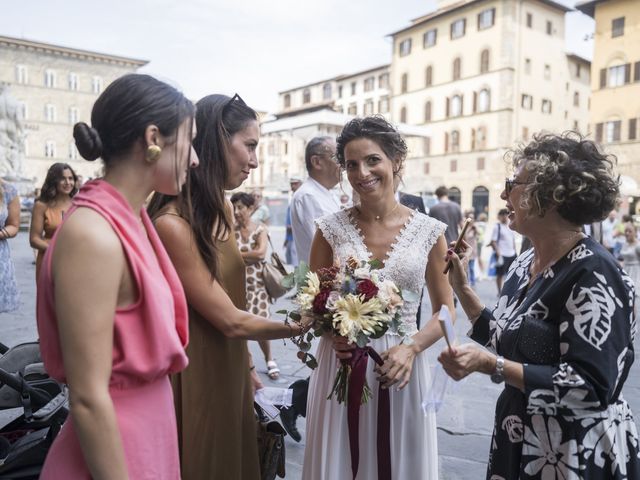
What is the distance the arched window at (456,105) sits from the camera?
43312mm

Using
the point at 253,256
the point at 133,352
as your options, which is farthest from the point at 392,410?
the point at 253,256

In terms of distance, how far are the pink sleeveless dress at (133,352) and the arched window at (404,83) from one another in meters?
49.4

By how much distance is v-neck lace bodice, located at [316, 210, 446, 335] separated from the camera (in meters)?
2.17

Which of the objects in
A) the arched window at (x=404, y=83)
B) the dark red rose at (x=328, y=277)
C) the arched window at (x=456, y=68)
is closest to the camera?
the dark red rose at (x=328, y=277)

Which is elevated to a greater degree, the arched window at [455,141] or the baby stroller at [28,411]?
the arched window at [455,141]

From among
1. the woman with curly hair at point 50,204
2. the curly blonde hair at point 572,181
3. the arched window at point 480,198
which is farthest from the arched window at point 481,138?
the curly blonde hair at point 572,181

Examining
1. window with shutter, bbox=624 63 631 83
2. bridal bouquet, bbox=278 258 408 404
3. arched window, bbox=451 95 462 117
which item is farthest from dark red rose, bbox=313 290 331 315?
arched window, bbox=451 95 462 117

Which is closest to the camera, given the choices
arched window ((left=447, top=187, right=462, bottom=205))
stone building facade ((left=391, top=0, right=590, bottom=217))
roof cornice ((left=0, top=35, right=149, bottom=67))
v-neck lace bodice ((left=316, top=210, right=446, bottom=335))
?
v-neck lace bodice ((left=316, top=210, right=446, bottom=335))

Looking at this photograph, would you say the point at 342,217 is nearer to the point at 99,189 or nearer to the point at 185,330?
the point at 185,330

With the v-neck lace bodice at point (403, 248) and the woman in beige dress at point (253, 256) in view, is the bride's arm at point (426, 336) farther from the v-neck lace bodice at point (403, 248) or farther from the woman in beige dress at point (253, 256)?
the woman in beige dress at point (253, 256)

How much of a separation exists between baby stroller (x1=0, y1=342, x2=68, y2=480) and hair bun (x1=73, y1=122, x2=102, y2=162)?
Answer: 5.01 feet

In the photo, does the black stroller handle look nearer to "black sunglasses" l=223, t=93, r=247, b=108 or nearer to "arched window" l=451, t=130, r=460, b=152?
"black sunglasses" l=223, t=93, r=247, b=108

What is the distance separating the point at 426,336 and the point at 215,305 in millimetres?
891

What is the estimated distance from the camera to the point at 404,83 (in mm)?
48094
